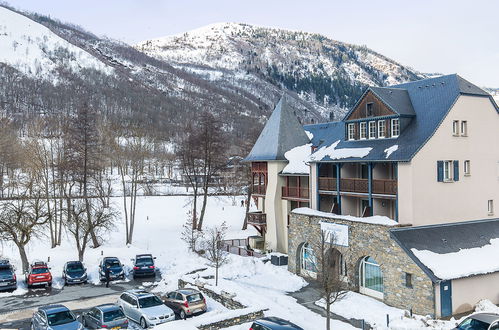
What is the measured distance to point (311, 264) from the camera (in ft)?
98.6

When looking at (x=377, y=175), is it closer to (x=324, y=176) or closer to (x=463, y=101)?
(x=324, y=176)

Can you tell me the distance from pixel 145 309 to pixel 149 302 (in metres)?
0.59

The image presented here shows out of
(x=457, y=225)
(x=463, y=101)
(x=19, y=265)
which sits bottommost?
(x=19, y=265)

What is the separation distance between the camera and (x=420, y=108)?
27.2 metres

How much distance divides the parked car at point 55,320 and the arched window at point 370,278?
642 inches

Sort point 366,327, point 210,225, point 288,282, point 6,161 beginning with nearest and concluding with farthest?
1. point 366,327
2. point 288,282
3. point 210,225
4. point 6,161

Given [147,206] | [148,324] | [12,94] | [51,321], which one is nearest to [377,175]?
[148,324]

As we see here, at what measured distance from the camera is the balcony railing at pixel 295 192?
115ft

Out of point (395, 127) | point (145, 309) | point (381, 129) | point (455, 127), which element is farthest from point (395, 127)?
point (145, 309)

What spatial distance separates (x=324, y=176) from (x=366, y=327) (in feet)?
46.3

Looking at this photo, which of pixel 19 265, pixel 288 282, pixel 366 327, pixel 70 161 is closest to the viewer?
pixel 366 327

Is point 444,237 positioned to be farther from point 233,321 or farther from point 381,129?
point 233,321

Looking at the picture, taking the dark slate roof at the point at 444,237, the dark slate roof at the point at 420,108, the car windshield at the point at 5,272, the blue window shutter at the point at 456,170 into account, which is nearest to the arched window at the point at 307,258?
the dark slate roof at the point at 420,108

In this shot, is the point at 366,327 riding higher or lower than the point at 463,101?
lower
